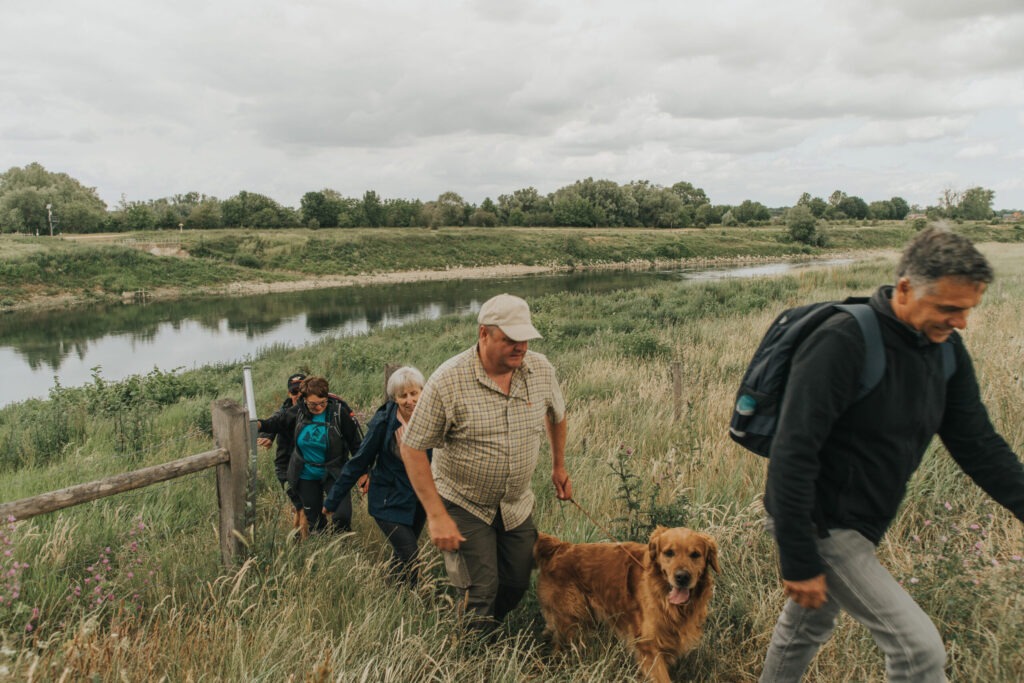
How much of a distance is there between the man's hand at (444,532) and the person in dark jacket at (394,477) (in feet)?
2.56

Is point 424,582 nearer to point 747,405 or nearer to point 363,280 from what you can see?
point 747,405

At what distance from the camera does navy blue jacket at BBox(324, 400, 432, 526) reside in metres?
3.85

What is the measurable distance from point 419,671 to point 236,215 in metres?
86.9

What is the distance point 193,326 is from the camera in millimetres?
30469

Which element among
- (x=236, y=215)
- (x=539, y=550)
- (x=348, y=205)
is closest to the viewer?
(x=539, y=550)

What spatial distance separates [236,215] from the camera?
80.3 meters

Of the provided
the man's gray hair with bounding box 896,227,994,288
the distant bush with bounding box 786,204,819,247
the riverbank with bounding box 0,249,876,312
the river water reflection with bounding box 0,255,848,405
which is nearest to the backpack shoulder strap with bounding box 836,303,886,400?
the man's gray hair with bounding box 896,227,994,288

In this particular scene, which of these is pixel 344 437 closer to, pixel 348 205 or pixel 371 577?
pixel 371 577

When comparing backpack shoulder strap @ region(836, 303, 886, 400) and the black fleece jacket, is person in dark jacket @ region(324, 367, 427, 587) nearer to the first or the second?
the black fleece jacket

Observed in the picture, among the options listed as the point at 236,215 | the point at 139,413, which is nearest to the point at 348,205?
the point at 236,215

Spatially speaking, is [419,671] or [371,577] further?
[371,577]

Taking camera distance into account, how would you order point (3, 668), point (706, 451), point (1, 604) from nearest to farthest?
1. point (3, 668)
2. point (1, 604)
3. point (706, 451)

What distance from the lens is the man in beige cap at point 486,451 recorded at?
302cm

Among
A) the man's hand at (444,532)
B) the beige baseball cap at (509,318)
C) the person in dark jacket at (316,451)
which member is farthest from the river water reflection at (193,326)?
the beige baseball cap at (509,318)
